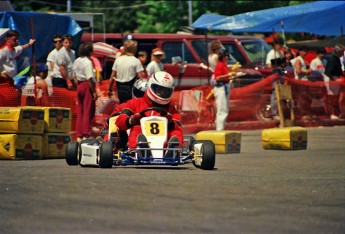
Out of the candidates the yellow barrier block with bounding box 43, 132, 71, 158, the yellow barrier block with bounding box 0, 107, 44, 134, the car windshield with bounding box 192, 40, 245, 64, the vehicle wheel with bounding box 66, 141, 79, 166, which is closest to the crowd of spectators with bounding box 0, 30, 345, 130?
the car windshield with bounding box 192, 40, 245, 64

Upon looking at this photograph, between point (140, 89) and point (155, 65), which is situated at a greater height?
point (155, 65)

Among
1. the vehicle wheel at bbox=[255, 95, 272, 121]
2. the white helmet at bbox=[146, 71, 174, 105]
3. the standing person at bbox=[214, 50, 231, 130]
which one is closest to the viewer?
the white helmet at bbox=[146, 71, 174, 105]

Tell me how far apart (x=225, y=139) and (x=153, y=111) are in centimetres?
393

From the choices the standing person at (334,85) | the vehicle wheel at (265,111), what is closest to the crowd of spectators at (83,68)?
the vehicle wheel at (265,111)

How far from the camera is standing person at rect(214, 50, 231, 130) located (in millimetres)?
21875

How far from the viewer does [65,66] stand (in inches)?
816

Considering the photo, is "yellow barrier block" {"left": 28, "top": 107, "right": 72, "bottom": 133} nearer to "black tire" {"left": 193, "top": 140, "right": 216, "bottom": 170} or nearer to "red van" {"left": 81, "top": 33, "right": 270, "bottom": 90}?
"black tire" {"left": 193, "top": 140, "right": 216, "bottom": 170}

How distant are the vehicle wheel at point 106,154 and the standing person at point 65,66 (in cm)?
670

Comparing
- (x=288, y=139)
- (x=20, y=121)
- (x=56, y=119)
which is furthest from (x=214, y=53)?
(x=20, y=121)

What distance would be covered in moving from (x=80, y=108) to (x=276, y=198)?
895 centimetres

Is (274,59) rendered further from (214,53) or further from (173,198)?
(173,198)

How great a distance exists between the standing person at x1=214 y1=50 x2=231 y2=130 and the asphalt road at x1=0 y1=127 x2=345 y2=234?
646 cm

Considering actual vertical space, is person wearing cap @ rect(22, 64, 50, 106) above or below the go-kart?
above

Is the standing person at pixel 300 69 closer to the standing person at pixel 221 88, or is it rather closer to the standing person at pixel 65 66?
the standing person at pixel 221 88
